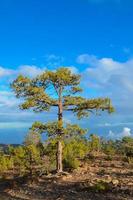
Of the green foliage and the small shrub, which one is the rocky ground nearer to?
the small shrub

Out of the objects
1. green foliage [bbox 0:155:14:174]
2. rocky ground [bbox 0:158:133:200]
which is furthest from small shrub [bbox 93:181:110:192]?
green foliage [bbox 0:155:14:174]

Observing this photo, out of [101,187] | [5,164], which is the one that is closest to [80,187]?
[101,187]

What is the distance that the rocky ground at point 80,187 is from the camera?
21516 mm

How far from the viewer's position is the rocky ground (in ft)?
70.6

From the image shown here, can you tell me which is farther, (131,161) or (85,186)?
(131,161)

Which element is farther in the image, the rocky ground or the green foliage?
the green foliage

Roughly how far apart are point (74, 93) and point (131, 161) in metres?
8.93

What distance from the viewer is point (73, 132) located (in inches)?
1186

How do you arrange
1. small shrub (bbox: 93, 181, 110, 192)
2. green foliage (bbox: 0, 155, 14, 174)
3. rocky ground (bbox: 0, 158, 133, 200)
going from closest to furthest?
rocky ground (bbox: 0, 158, 133, 200)
small shrub (bbox: 93, 181, 110, 192)
green foliage (bbox: 0, 155, 14, 174)

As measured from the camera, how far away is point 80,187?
2358 centimetres

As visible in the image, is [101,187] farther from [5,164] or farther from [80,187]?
[5,164]

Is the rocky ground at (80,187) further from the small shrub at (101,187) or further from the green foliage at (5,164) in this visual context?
the green foliage at (5,164)

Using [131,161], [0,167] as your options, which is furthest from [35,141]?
[131,161]

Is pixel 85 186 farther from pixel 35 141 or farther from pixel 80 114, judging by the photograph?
pixel 35 141
